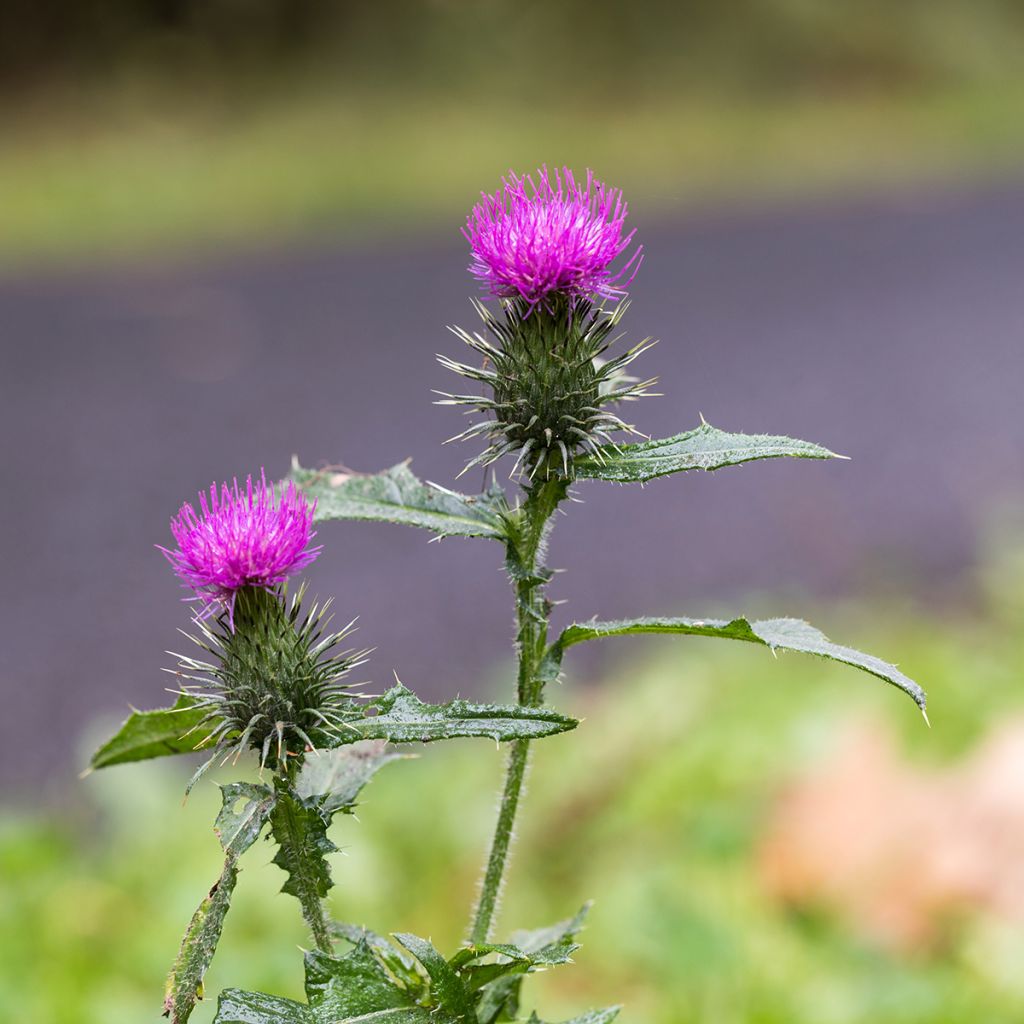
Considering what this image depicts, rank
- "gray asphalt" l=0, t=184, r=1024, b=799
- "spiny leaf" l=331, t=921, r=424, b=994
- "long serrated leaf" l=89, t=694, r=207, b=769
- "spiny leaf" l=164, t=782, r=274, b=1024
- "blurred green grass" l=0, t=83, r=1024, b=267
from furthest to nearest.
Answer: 1. "blurred green grass" l=0, t=83, r=1024, b=267
2. "gray asphalt" l=0, t=184, r=1024, b=799
3. "long serrated leaf" l=89, t=694, r=207, b=769
4. "spiny leaf" l=331, t=921, r=424, b=994
5. "spiny leaf" l=164, t=782, r=274, b=1024

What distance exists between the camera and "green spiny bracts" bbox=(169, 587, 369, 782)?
2.21 meters

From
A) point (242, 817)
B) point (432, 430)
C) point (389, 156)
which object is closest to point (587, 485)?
point (432, 430)

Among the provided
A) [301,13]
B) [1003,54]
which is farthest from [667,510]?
[1003,54]

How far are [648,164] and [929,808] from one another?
12.7m

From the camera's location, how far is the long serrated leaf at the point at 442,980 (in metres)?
2.04

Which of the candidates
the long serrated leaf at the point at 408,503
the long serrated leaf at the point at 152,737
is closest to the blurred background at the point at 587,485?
the long serrated leaf at the point at 152,737

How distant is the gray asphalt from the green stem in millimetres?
3890

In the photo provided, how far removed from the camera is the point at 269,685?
225 centimetres

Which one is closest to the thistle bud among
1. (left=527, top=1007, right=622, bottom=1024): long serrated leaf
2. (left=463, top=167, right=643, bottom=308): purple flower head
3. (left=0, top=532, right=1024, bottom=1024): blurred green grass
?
(left=463, top=167, right=643, bottom=308): purple flower head

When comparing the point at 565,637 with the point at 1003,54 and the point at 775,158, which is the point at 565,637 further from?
the point at 1003,54

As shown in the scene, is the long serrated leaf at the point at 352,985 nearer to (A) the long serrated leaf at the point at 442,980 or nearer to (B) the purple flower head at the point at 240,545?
(A) the long serrated leaf at the point at 442,980

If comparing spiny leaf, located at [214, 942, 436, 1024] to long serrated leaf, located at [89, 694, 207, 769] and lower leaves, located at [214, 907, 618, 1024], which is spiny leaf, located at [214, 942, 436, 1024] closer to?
lower leaves, located at [214, 907, 618, 1024]

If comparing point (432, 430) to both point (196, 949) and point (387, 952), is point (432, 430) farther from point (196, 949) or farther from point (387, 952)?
point (196, 949)

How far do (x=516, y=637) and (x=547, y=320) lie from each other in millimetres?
563
